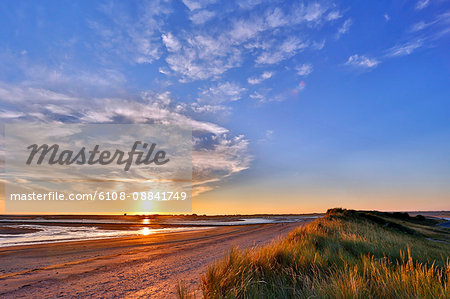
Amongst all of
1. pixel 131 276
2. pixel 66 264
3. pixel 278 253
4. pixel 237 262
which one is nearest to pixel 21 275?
pixel 66 264

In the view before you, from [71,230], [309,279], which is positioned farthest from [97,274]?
[71,230]

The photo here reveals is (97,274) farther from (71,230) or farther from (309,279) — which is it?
(71,230)

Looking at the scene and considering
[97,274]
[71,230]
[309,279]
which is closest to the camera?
[309,279]

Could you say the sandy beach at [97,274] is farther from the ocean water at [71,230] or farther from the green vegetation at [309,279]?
the ocean water at [71,230]


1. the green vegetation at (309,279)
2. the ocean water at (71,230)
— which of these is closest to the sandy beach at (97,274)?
the green vegetation at (309,279)

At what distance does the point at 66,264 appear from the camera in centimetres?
1264

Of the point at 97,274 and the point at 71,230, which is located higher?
the point at 71,230

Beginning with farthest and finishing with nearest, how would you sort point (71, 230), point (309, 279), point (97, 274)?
point (71, 230), point (97, 274), point (309, 279)

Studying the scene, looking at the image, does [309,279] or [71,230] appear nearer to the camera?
[309,279]

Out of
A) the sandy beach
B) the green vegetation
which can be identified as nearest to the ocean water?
the sandy beach

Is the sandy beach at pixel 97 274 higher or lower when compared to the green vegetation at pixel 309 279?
lower

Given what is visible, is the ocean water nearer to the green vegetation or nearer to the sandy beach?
the sandy beach

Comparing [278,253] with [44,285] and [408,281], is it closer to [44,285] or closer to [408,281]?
[408,281]

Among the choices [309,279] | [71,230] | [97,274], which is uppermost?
[309,279]
